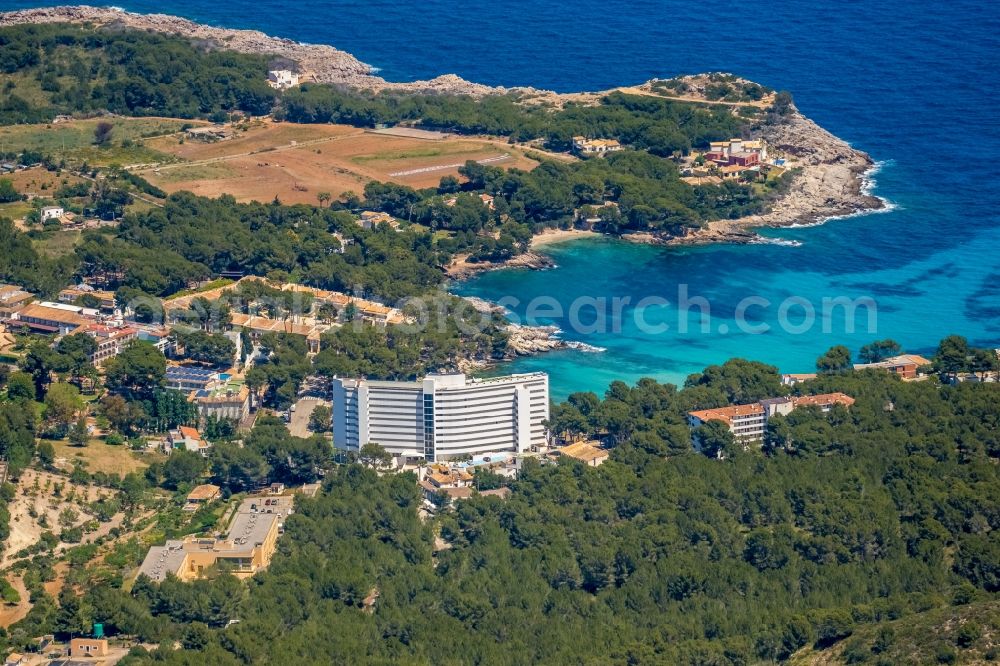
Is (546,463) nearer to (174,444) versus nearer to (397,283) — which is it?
(174,444)

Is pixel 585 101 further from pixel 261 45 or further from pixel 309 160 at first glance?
pixel 261 45

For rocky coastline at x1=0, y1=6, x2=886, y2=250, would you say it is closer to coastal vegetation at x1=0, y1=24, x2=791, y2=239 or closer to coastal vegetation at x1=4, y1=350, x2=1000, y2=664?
coastal vegetation at x1=0, y1=24, x2=791, y2=239

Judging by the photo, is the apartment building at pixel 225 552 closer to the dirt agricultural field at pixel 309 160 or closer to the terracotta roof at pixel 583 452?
the terracotta roof at pixel 583 452

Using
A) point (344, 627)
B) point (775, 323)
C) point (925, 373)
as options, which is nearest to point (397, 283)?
point (775, 323)

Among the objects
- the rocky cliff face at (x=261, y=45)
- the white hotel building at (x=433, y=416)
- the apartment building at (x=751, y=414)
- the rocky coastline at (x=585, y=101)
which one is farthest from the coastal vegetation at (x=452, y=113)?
the white hotel building at (x=433, y=416)

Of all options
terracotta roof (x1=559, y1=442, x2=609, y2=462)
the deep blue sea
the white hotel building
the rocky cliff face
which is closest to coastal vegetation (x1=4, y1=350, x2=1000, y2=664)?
terracotta roof (x1=559, y1=442, x2=609, y2=462)

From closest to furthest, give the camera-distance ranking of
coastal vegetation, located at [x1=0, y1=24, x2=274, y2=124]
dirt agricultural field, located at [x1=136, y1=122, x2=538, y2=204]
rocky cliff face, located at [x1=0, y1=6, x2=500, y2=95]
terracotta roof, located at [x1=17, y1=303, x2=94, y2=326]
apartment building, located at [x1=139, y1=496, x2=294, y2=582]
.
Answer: apartment building, located at [x1=139, y1=496, x2=294, y2=582]
terracotta roof, located at [x1=17, y1=303, x2=94, y2=326]
dirt agricultural field, located at [x1=136, y1=122, x2=538, y2=204]
coastal vegetation, located at [x1=0, y1=24, x2=274, y2=124]
rocky cliff face, located at [x1=0, y1=6, x2=500, y2=95]

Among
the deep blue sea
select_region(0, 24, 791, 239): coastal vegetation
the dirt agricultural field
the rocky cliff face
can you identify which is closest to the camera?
the deep blue sea
